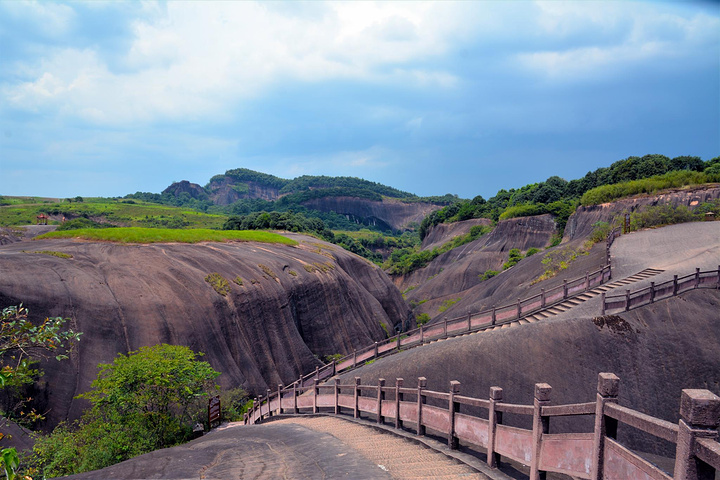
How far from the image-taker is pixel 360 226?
16212 cm

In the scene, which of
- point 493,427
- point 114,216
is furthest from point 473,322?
point 114,216

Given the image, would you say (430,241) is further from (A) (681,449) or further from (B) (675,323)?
(A) (681,449)

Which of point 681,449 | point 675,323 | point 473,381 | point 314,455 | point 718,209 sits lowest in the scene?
point 473,381

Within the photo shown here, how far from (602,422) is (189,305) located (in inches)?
833

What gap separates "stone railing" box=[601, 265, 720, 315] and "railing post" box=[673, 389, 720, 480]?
15351 millimetres

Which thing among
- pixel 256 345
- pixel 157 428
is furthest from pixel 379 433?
pixel 256 345

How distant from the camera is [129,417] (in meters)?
14.2

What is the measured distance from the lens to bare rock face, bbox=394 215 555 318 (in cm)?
5853

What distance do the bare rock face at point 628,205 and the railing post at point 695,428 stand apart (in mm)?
44082

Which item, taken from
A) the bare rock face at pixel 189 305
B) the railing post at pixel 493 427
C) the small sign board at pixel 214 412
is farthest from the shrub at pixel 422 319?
the railing post at pixel 493 427

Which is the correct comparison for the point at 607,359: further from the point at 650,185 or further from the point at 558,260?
the point at 650,185

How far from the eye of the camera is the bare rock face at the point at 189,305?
17.6m

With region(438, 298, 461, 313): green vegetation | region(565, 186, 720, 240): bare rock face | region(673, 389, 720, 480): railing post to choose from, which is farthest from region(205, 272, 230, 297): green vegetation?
region(565, 186, 720, 240): bare rock face

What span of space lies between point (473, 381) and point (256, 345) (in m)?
13.4
